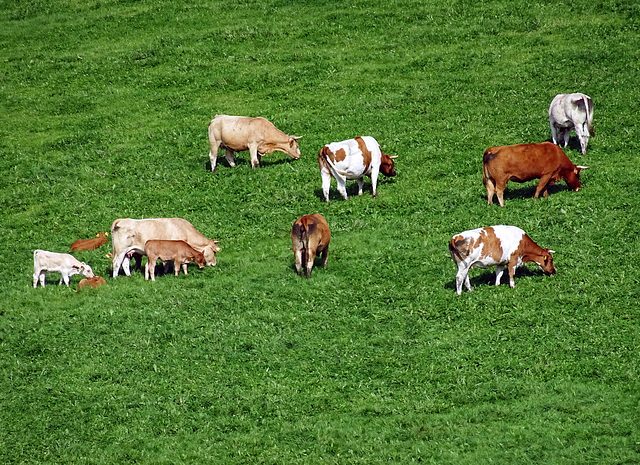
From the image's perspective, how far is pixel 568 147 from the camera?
88.6 feet

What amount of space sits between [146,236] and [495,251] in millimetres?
8660

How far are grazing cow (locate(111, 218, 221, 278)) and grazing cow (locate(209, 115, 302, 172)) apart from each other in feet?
19.4

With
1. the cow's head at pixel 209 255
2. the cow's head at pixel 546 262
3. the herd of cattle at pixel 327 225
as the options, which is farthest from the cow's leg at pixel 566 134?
the cow's head at pixel 209 255

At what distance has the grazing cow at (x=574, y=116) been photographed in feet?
86.6

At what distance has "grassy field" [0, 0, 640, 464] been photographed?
1562 centimetres

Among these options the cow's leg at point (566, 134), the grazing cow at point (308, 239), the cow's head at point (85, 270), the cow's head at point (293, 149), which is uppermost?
the cow's head at point (293, 149)

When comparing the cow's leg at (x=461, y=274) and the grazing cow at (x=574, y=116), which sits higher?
the grazing cow at (x=574, y=116)

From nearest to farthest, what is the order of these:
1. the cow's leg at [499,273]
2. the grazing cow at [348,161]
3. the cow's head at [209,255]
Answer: the cow's leg at [499,273] < the cow's head at [209,255] < the grazing cow at [348,161]

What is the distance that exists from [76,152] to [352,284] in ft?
49.0

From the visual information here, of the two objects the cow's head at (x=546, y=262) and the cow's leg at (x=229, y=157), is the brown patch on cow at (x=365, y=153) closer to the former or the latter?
the cow's leg at (x=229, y=157)

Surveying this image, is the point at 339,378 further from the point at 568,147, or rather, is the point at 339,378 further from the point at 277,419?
the point at 568,147

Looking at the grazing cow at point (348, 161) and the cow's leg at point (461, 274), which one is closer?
the cow's leg at point (461, 274)

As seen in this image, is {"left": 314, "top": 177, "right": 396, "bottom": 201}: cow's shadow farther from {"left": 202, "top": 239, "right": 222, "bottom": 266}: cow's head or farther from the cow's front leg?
{"left": 202, "top": 239, "right": 222, "bottom": 266}: cow's head

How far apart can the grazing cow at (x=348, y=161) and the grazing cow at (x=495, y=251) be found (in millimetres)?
6525
